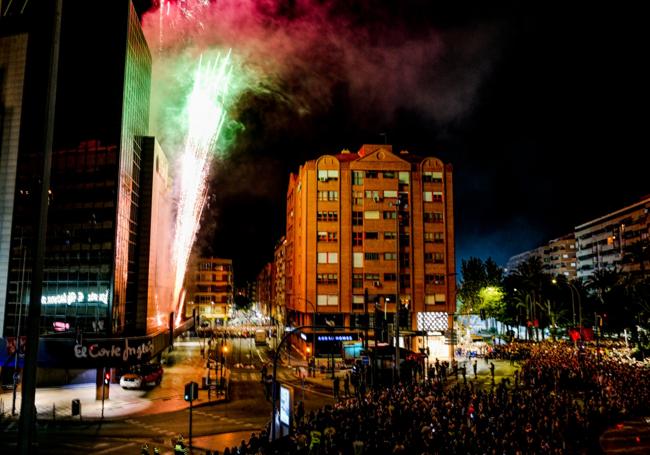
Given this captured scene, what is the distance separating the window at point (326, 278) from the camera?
64.0 metres

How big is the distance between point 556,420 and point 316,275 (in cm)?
4504

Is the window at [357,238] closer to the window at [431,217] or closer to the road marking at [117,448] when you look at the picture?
the window at [431,217]

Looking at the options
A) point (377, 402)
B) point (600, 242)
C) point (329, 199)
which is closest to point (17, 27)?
point (329, 199)

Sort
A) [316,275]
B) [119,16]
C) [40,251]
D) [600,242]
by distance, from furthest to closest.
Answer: [600,242], [316,275], [119,16], [40,251]

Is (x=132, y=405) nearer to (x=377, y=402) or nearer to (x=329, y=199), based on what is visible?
(x=377, y=402)

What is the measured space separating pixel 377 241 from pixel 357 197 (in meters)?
6.53

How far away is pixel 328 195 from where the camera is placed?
65.7 m

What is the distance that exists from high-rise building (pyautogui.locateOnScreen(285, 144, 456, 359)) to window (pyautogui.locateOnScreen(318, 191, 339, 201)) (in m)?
0.13

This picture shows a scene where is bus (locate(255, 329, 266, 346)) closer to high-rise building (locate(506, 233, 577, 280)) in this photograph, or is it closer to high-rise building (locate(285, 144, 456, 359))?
high-rise building (locate(285, 144, 456, 359))

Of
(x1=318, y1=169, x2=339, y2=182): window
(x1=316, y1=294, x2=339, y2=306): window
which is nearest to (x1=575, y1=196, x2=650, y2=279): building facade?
(x1=318, y1=169, x2=339, y2=182): window

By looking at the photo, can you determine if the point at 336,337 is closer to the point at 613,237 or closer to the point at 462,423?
the point at 462,423

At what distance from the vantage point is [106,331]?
1499 inches

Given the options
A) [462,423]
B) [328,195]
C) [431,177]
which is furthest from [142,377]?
[431,177]

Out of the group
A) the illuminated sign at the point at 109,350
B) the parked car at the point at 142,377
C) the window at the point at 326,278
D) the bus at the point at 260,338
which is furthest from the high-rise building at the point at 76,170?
the bus at the point at 260,338
